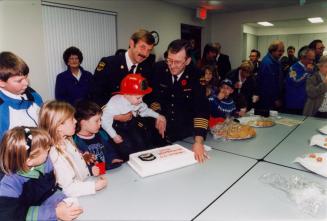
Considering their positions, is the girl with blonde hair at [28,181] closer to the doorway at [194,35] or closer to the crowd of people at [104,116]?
the crowd of people at [104,116]

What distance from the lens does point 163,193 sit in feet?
3.80

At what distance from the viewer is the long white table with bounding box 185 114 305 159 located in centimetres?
167

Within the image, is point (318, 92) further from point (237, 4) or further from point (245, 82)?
point (237, 4)

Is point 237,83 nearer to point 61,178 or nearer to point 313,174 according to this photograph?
point 313,174

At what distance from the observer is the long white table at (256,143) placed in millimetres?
1666

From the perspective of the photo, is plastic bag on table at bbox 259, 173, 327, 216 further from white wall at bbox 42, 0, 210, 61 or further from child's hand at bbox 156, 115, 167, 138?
white wall at bbox 42, 0, 210, 61

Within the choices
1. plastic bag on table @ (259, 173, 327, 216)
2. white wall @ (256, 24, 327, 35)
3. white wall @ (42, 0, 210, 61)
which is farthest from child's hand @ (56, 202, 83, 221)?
white wall @ (256, 24, 327, 35)

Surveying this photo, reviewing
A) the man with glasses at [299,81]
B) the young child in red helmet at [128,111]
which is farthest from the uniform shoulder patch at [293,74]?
the young child in red helmet at [128,111]

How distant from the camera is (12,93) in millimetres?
1520

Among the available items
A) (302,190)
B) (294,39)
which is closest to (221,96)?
(302,190)

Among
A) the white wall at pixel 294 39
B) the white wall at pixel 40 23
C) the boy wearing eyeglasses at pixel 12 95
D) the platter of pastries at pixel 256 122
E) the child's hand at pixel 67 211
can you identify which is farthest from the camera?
the white wall at pixel 294 39

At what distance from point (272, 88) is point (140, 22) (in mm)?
2795

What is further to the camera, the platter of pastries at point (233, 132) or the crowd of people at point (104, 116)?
the platter of pastries at point (233, 132)

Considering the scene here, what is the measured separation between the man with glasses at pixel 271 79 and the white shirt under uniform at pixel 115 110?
242 centimetres
